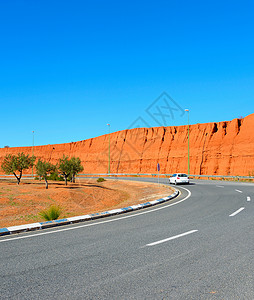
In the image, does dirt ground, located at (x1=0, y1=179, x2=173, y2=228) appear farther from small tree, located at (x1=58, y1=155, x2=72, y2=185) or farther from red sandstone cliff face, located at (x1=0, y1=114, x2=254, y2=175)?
red sandstone cliff face, located at (x1=0, y1=114, x2=254, y2=175)

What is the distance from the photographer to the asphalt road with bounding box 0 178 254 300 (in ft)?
11.8

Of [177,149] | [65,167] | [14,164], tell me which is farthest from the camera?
[177,149]

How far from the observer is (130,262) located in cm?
469

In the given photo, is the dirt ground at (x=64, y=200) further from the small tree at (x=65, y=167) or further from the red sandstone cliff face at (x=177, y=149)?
the red sandstone cliff face at (x=177, y=149)

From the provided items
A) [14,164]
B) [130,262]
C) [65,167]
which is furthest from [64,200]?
[130,262]

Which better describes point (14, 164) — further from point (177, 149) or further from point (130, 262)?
point (177, 149)

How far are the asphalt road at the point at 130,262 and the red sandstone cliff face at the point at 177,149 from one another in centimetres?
4454

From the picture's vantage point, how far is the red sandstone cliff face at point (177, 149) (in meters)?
53.2

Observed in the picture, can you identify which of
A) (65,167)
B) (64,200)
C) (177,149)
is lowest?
(64,200)

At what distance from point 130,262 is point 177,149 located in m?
61.7

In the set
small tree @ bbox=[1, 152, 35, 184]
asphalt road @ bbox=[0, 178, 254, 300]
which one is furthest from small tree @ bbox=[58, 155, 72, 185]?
asphalt road @ bbox=[0, 178, 254, 300]

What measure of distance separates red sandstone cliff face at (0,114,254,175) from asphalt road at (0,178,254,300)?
146 feet

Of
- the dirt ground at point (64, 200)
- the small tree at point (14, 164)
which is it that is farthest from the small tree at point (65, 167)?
the dirt ground at point (64, 200)

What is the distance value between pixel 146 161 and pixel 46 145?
47.5m
